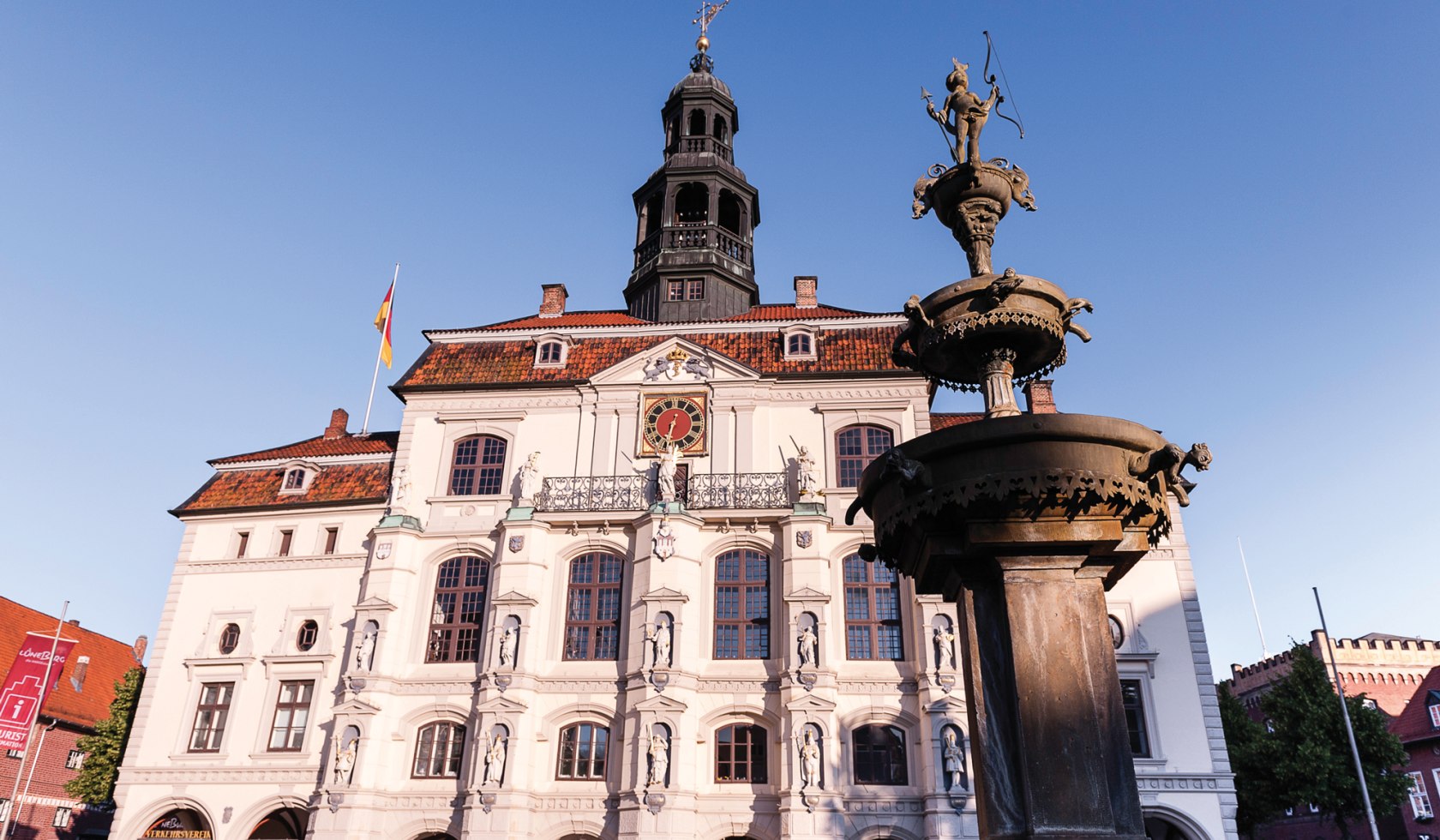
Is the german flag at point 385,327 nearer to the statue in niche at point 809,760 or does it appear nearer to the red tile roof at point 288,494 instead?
the red tile roof at point 288,494

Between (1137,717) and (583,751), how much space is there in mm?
15684

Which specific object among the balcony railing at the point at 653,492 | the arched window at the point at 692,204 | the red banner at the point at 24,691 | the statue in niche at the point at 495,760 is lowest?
the statue in niche at the point at 495,760

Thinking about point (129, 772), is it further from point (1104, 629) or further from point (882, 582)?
point (1104, 629)

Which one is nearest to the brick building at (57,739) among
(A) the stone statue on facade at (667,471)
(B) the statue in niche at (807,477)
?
(A) the stone statue on facade at (667,471)

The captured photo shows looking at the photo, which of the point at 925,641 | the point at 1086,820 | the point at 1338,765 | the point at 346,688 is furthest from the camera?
the point at 1338,765

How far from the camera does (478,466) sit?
3034 centimetres

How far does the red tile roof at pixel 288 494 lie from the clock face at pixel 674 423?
8.96 meters

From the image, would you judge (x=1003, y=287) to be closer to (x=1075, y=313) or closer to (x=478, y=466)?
(x=1075, y=313)

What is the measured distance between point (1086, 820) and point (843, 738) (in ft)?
59.6

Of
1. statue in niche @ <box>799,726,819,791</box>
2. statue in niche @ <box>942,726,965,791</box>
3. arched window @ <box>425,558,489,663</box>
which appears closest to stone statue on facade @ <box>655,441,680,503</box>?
arched window @ <box>425,558,489,663</box>

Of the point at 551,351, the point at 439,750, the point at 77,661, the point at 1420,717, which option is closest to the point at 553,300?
the point at 551,351

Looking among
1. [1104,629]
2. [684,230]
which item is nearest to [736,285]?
[684,230]

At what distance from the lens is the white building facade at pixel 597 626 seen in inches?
966

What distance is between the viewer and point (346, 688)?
26.8 metres
